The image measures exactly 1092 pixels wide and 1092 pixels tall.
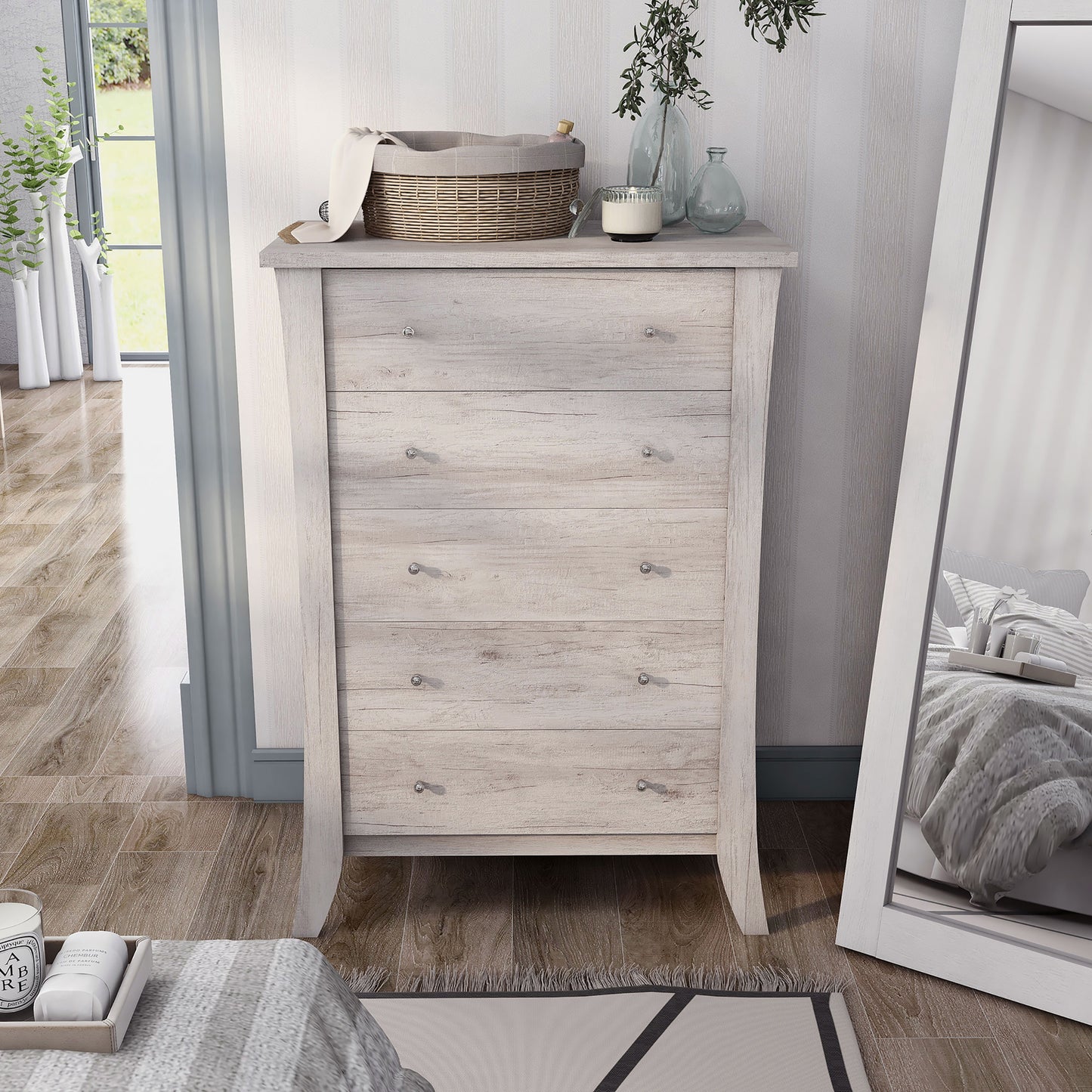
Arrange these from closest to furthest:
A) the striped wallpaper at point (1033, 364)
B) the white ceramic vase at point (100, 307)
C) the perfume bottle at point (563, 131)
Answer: the striped wallpaper at point (1033, 364) → the perfume bottle at point (563, 131) → the white ceramic vase at point (100, 307)

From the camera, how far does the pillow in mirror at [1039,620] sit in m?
1.88

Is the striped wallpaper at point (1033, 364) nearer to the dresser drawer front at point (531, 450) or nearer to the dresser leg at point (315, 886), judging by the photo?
the dresser drawer front at point (531, 450)

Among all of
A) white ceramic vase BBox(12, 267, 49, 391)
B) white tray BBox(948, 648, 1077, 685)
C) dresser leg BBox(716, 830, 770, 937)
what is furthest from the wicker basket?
white ceramic vase BBox(12, 267, 49, 391)

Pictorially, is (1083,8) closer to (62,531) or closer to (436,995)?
(436,995)

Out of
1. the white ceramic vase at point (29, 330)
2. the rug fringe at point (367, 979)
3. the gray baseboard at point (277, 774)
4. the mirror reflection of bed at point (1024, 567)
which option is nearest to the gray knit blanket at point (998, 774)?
the mirror reflection of bed at point (1024, 567)

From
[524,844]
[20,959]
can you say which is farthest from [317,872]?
[20,959]

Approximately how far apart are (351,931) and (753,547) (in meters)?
0.99

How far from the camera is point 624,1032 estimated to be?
6.24 feet

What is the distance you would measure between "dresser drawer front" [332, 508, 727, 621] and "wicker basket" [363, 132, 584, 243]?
1.46 feet

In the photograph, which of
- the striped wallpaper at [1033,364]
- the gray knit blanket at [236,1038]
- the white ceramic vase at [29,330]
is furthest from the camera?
the white ceramic vase at [29,330]

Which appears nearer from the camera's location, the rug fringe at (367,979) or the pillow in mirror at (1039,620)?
the pillow in mirror at (1039,620)

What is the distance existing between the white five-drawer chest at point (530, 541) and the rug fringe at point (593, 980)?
0.13 meters

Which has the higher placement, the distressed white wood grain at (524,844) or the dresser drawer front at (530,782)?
the dresser drawer front at (530,782)

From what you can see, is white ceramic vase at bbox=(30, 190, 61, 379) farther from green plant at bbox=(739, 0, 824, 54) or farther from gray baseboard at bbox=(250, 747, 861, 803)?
green plant at bbox=(739, 0, 824, 54)
